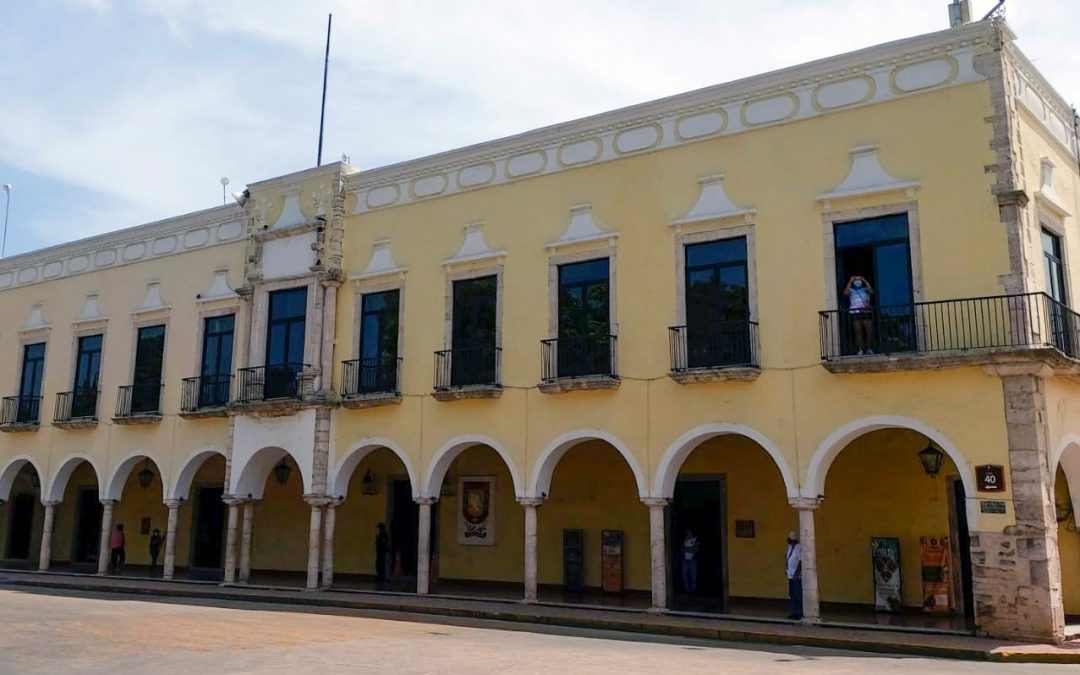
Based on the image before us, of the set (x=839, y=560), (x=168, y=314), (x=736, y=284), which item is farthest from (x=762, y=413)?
(x=168, y=314)

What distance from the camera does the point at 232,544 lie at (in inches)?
795

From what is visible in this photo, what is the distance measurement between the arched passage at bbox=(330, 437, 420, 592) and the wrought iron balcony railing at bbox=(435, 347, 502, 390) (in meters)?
3.36

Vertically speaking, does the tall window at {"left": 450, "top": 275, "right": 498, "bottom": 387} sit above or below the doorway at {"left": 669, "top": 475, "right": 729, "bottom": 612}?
above

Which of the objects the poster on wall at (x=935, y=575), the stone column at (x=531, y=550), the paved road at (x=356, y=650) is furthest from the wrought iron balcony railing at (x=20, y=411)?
the poster on wall at (x=935, y=575)

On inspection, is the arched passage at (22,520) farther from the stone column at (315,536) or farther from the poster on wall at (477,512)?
the poster on wall at (477,512)

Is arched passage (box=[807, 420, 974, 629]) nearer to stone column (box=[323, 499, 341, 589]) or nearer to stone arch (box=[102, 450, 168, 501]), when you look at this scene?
stone column (box=[323, 499, 341, 589])

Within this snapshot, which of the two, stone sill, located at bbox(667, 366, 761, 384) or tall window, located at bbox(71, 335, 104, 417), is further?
tall window, located at bbox(71, 335, 104, 417)

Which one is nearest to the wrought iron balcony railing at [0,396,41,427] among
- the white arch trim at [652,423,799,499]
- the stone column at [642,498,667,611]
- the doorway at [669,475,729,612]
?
the doorway at [669,475,729,612]

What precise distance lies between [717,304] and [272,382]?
9.95 metres

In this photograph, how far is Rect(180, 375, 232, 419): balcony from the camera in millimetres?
21297

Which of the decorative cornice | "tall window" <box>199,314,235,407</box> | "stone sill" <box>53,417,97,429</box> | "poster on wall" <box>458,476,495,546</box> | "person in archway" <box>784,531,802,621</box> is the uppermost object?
the decorative cornice

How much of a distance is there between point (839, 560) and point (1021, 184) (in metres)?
6.72

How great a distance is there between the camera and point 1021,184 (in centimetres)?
1377

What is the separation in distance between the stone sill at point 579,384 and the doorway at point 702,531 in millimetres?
2862
